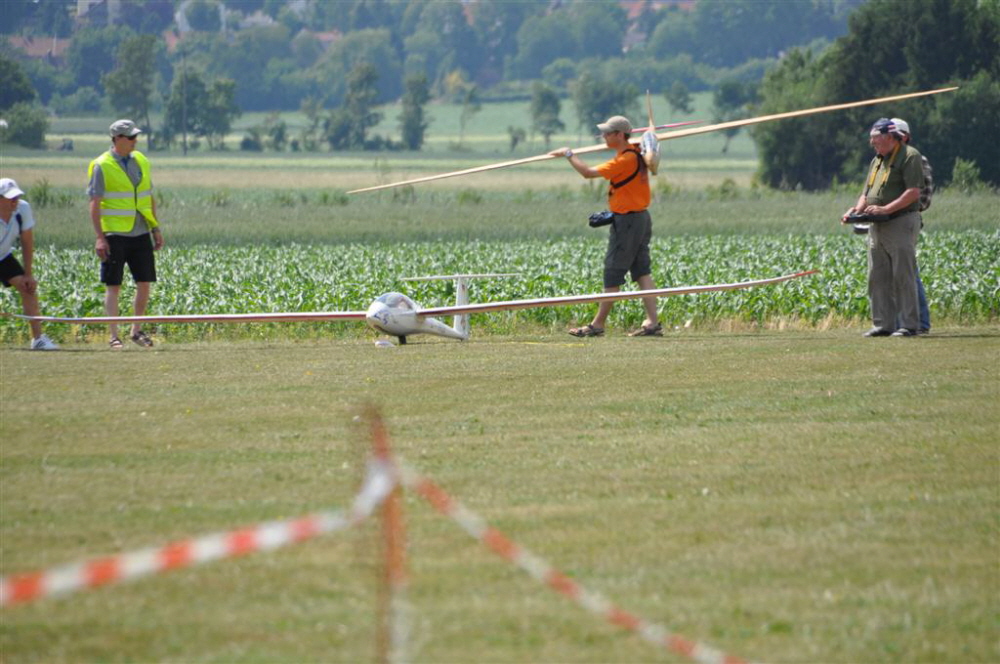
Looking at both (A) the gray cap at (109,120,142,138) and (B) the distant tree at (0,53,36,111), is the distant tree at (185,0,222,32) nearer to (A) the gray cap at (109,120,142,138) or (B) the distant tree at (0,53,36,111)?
(B) the distant tree at (0,53,36,111)

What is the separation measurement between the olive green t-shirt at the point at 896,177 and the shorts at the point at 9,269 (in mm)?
7666

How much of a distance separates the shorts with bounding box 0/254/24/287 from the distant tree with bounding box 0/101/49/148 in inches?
2414

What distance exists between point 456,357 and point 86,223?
99.8 ft

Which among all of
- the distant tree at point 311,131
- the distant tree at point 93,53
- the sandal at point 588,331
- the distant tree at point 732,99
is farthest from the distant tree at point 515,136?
the sandal at point 588,331

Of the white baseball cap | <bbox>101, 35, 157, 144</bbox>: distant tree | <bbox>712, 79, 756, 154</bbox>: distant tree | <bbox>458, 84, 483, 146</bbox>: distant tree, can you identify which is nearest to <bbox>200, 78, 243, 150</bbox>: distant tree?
<bbox>101, 35, 157, 144</bbox>: distant tree

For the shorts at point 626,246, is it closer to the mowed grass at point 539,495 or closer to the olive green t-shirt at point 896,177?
the mowed grass at point 539,495

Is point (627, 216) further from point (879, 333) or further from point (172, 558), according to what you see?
point (172, 558)

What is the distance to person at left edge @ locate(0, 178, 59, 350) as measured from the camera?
503 inches

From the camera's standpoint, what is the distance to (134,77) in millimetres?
110938

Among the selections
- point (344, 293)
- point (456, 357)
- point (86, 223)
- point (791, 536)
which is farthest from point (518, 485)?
point (86, 223)

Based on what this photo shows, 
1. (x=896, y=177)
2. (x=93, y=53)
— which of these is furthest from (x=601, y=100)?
(x=896, y=177)

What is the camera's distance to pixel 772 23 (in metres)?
192

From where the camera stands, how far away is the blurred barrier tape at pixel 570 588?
490 centimetres

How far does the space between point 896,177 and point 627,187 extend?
8.02 ft
